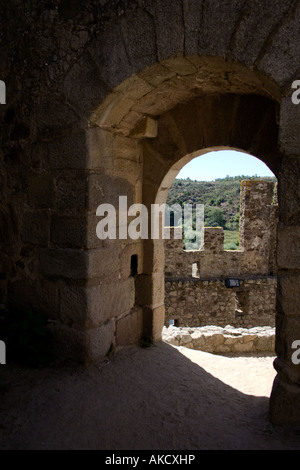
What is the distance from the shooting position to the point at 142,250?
3.96 metres

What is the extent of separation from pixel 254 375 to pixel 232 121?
2.39 meters

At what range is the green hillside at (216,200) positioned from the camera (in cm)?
3173

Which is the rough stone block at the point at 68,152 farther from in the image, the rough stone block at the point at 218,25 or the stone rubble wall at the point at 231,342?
the stone rubble wall at the point at 231,342

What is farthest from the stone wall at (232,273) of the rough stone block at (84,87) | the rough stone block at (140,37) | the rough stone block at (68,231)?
the rough stone block at (140,37)

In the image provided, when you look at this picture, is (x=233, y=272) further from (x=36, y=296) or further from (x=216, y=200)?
(x=216, y=200)

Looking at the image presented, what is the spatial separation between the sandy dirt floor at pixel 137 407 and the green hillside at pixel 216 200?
2403cm

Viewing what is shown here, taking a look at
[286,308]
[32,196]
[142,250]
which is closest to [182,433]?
[286,308]

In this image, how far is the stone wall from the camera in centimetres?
1082

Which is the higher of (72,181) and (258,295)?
(72,181)

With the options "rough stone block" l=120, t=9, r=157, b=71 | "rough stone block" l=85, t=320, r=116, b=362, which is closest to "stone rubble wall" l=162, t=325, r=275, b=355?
"rough stone block" l=85, t=320, r=116, b=362

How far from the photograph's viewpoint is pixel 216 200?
1437 inches

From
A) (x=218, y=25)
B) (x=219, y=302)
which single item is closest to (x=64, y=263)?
(x=218, y=25)

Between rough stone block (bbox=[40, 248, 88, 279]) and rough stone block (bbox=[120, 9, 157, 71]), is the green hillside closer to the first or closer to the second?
rough stone block (bbox=[40, 248, 88, 279])

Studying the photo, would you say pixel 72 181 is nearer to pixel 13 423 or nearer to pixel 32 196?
pixel 32 196
